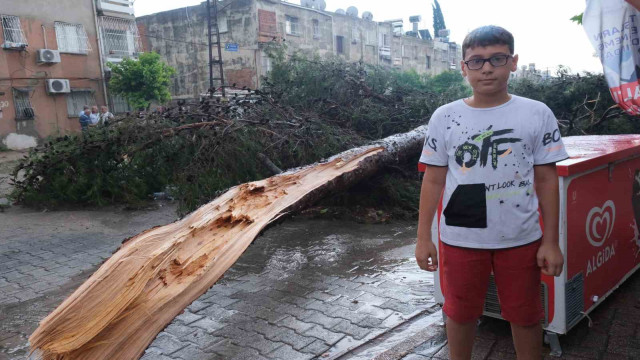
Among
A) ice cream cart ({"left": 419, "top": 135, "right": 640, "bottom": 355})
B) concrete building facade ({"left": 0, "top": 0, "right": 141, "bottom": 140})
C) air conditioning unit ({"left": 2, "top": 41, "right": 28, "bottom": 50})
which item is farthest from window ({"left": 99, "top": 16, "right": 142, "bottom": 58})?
ice cream cart ({"left": 419, "top": 135, "right": 640, "bottom": 355})

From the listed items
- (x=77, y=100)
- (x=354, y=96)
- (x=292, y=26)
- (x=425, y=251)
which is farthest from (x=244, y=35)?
(x=425, y=251)

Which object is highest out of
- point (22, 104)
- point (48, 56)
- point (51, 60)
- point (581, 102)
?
point (48, 56)

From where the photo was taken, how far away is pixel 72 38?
22.4 meters

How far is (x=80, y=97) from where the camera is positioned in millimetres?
22875

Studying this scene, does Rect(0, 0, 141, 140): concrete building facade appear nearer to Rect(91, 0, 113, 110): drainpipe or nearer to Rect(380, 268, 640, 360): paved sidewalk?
Rect(91, 0, 113, 110): drainpipe

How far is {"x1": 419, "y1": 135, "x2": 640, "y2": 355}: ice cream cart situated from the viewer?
8.55 feet

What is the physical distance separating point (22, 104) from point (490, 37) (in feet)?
75.6

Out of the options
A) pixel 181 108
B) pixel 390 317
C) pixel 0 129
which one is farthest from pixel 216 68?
pixel 390 317

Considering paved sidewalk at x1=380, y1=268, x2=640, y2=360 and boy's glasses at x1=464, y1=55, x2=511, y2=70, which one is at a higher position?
boy's glasses at x1=464, y1=55, x2=511, y2=70

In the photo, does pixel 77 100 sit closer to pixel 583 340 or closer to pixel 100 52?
pixel 100 52

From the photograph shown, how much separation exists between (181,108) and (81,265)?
2682 mm

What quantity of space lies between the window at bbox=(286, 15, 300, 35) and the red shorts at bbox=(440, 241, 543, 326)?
30.4m

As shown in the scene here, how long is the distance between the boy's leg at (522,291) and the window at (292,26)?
30.5m

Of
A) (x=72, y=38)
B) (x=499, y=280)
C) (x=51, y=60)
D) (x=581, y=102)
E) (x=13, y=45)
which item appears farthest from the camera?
(x=72, y=38)
